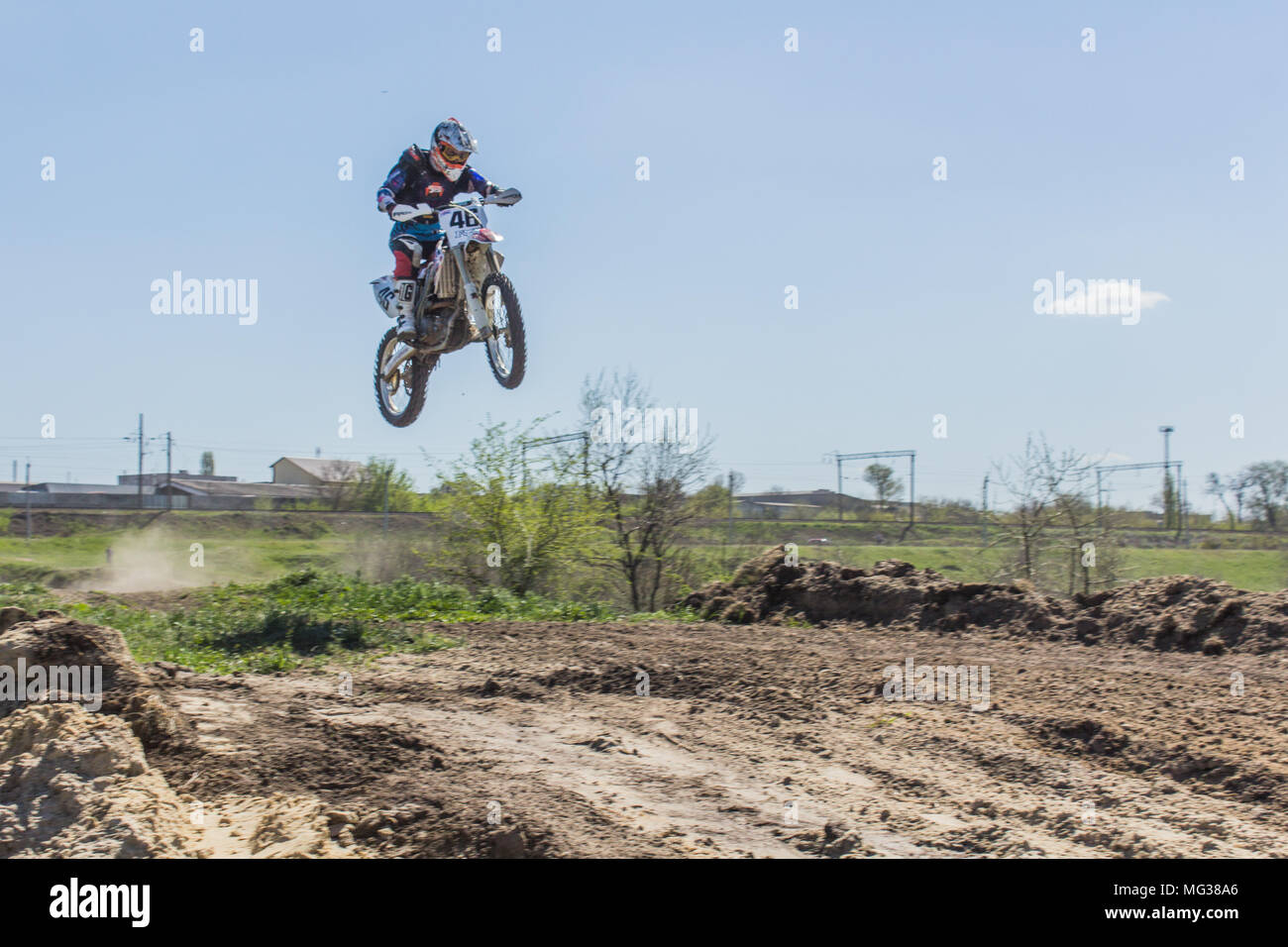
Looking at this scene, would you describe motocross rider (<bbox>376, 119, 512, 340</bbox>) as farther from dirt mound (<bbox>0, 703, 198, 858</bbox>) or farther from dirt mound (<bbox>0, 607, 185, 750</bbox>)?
dirt mound (<bbox>0, 703, 198, 858</bbox>)

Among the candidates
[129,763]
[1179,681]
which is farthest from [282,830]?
[1179,681]

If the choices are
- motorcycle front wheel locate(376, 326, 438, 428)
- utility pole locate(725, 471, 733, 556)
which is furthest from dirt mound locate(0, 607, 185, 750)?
utility pole locate(725, 471, 733, 556)

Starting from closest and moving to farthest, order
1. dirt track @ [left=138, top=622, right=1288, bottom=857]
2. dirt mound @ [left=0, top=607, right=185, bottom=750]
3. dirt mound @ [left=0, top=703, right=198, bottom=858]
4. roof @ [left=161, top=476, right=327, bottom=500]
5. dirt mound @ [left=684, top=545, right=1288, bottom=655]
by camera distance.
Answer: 1. dirt mound @ [left=0, top=703, right=198, bottom=858]
2. dirt track @ [left=138, top=622, right=1288, bottom=857]
3. dirt mound @ [left=0, top=607, right=185, bottom=750]
4. dirt mound @ [left=684, top=545, right=1288, bottom=655]
5. roof @ [left=161, top=476, right=327, bottom=500]

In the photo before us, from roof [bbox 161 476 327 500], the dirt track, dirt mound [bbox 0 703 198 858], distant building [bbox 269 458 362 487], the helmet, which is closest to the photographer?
dirt mound [bbox 0 703 198 858]

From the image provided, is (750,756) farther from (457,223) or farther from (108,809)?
(457,223)

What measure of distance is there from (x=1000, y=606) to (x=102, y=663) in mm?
11474

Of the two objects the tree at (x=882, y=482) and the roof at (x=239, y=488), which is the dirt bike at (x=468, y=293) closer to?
the tree at (x=882, y=482)

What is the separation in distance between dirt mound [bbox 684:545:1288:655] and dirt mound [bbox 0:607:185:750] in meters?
10.4

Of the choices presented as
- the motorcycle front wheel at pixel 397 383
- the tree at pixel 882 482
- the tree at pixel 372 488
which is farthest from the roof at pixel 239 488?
the motorcycle front wheel at pixel 397 383

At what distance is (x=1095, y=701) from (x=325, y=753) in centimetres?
637

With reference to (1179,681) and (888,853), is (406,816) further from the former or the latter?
(1179,681)

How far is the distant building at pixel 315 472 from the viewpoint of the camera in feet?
141

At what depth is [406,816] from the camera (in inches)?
223

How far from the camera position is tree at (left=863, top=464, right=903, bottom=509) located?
32.3 meters
